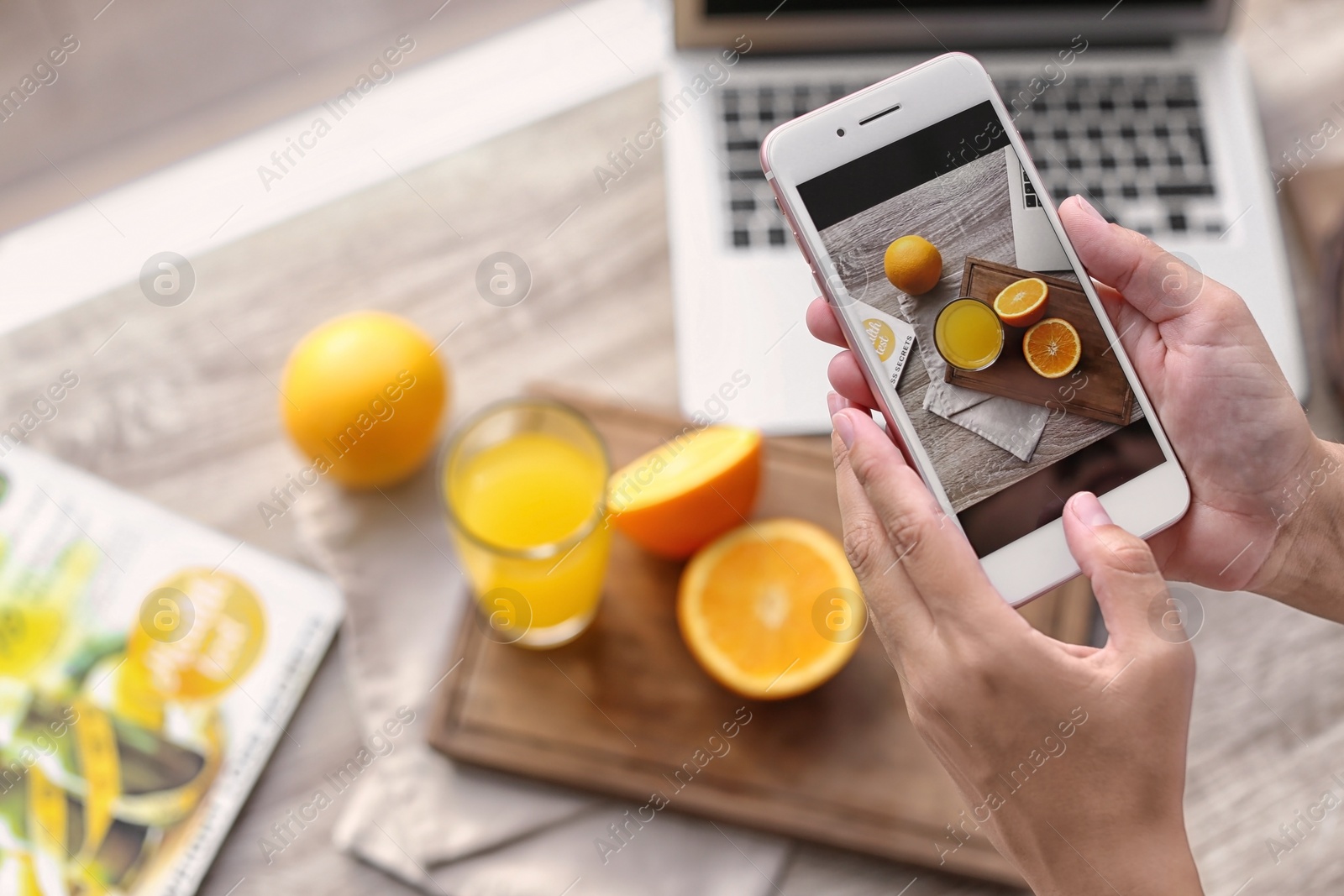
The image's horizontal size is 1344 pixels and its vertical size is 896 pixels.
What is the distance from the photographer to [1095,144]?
83 centimetres

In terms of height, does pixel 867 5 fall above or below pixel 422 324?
above

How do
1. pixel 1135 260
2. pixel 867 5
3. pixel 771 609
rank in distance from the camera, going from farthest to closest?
pixel 867 5 < pixel 771 609 < pixel 1135 260

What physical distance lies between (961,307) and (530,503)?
35 cm

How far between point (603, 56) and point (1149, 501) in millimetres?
645

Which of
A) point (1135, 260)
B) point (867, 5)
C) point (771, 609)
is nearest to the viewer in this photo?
point (1135, 260)

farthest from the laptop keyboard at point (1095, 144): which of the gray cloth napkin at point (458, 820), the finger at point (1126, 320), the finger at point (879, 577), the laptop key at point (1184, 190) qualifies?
the gray cloth napkin at point (458, 820)

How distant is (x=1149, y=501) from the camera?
0.59 metres

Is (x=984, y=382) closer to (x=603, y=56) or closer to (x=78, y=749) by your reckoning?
(x=603, y=56)

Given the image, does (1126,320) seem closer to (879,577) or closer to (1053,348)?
(1053,348)

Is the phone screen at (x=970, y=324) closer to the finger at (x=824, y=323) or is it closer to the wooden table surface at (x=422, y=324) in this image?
the finger at (x=824, y=323)

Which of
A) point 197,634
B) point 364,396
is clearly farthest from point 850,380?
point 197,634

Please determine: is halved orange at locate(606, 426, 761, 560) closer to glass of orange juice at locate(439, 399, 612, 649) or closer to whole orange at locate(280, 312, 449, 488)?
glass of orange juice at locate(439, 399, 612, 649)

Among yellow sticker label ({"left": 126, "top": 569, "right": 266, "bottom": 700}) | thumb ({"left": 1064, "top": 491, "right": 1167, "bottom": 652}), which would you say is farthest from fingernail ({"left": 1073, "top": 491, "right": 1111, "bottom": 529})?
yellow sticker label ({"left": 126, "top": 569, "right": 266, "bottom": 700})

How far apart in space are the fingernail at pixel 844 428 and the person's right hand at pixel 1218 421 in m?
0.05
